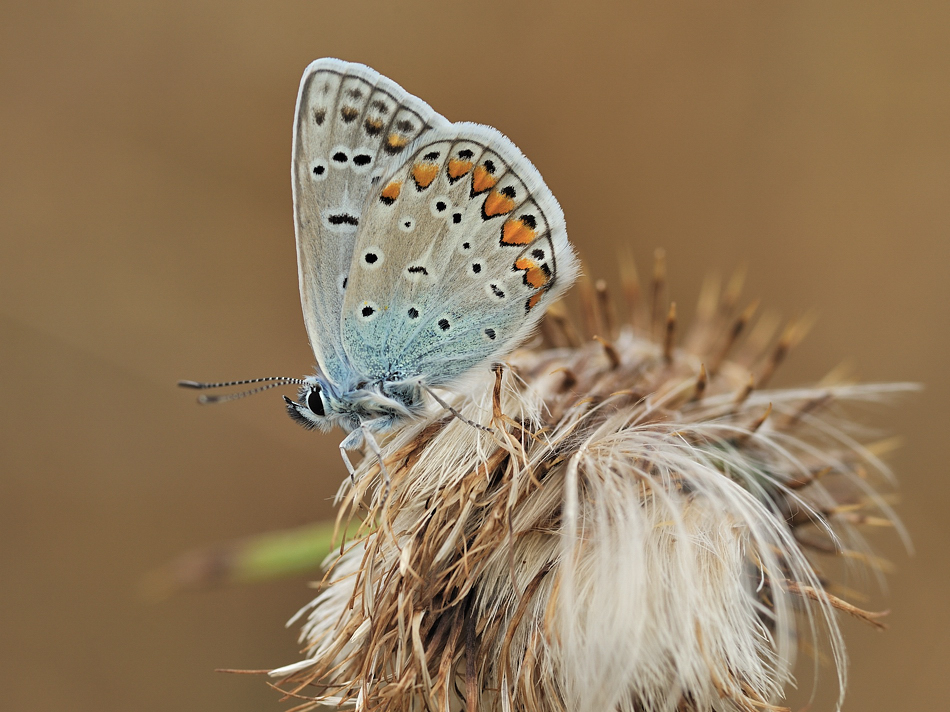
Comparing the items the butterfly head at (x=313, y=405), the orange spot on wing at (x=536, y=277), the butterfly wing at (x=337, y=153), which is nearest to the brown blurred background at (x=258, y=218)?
the butterfly head at (x=313, y=405)

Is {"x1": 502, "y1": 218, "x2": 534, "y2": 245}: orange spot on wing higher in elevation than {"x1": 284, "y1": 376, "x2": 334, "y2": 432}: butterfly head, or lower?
higher

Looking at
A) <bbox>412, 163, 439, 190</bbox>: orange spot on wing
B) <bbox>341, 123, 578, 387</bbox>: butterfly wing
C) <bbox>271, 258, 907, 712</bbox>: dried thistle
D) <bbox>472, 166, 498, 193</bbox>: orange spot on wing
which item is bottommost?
<bbox>271, 258, 907, 712</bbox>: dried thistle

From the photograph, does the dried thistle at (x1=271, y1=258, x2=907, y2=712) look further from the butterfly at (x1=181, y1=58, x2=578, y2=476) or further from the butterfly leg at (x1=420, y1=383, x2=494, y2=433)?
the butterfly at (x1=181, y1=58, x2=578, y2=476)

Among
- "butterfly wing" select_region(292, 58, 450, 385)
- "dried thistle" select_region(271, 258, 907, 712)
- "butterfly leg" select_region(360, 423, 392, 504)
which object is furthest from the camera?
"butterfly wing" select_region(292, 58, 450, 385)

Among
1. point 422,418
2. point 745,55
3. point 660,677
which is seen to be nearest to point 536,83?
point 745,55

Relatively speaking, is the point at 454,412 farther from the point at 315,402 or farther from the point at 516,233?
the point at 516,233

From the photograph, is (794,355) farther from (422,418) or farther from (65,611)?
(65,611)

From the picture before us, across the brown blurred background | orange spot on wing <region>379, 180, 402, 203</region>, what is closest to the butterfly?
orange spot on wing <region>379, 180, 402, 203</region>

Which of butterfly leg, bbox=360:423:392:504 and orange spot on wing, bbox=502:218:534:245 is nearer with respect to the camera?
butterfly leg, bbox=360:423:392:504

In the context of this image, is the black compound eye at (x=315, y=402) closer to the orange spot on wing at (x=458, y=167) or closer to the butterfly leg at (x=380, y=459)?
the butterfly leg at (x=380, y=459)
